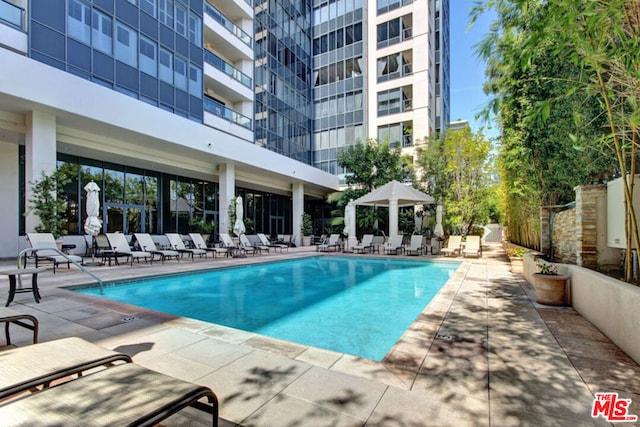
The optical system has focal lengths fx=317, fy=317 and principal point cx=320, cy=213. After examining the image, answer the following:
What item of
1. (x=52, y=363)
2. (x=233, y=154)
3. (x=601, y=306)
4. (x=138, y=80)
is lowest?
(x=601, y=306)

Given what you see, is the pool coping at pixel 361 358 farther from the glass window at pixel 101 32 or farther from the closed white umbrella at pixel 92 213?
the glass window at pixel 101 32

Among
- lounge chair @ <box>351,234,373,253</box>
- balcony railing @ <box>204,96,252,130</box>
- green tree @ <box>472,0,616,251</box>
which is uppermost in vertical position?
balcony railing @ <box>204,96,252,130</box>

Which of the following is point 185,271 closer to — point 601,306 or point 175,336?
point 175,336

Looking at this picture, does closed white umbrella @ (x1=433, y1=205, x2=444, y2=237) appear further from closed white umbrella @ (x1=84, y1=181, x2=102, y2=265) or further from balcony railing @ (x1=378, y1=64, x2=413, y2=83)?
closed white umbrella @ (x1=84, y1=181, x2=102, y2=265)

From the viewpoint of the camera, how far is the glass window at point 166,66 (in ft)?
48.6

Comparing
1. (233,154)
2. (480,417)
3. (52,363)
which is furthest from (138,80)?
(480,417)

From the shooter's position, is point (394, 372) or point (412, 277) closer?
point (394, 372)

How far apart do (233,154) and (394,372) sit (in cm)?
1426

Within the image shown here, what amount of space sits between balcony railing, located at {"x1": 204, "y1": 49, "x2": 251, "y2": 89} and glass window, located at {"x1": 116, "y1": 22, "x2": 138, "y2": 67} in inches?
174

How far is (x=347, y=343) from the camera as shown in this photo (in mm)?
4367

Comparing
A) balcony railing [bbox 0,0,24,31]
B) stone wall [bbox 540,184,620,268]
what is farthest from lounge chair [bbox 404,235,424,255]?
balcony railing [bbox 0,0,24,31]

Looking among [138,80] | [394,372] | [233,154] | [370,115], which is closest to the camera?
[394,372]

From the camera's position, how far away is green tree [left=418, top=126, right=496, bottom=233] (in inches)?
587

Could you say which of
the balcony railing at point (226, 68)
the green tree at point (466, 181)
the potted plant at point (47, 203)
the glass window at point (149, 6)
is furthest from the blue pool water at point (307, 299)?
the balcony railing at point (226, 68)
